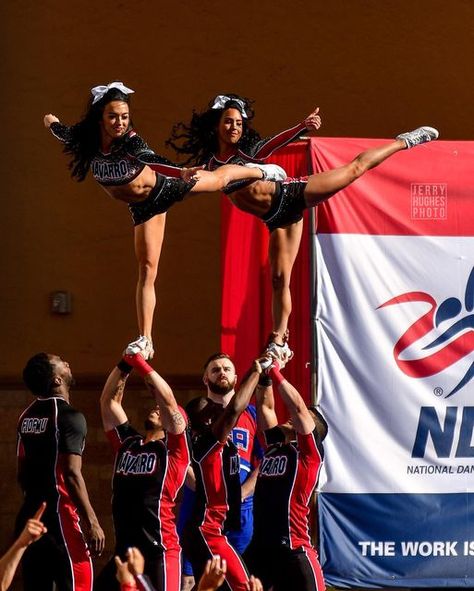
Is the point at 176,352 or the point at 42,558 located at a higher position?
the point at 176,352

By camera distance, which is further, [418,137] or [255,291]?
[255,291]

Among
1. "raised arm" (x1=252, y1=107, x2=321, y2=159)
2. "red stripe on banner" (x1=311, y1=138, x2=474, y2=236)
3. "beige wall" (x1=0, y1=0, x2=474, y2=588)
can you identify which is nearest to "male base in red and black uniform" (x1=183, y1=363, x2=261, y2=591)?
"raised arm" (x1=252, y1=107, x2=321, y2=159)

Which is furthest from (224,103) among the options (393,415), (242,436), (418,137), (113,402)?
(393,415)

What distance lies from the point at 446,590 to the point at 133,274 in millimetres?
3377

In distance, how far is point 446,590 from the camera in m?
8.74

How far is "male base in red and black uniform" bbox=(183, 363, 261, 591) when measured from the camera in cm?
708

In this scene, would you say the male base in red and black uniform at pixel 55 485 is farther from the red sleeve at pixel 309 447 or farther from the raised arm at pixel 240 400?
the red sleeve at pixel 309 447

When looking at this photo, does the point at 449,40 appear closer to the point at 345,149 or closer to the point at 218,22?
the point at 218,22

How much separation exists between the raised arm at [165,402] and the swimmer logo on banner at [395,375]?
5.17 feet

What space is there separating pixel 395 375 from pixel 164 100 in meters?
3.30

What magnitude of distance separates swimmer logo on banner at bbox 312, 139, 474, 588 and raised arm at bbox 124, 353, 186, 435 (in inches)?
62.0

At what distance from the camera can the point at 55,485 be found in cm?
688

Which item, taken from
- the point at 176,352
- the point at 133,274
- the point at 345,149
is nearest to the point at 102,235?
the point at 133,274

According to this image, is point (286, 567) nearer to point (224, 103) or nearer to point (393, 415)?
point (393, 415)
